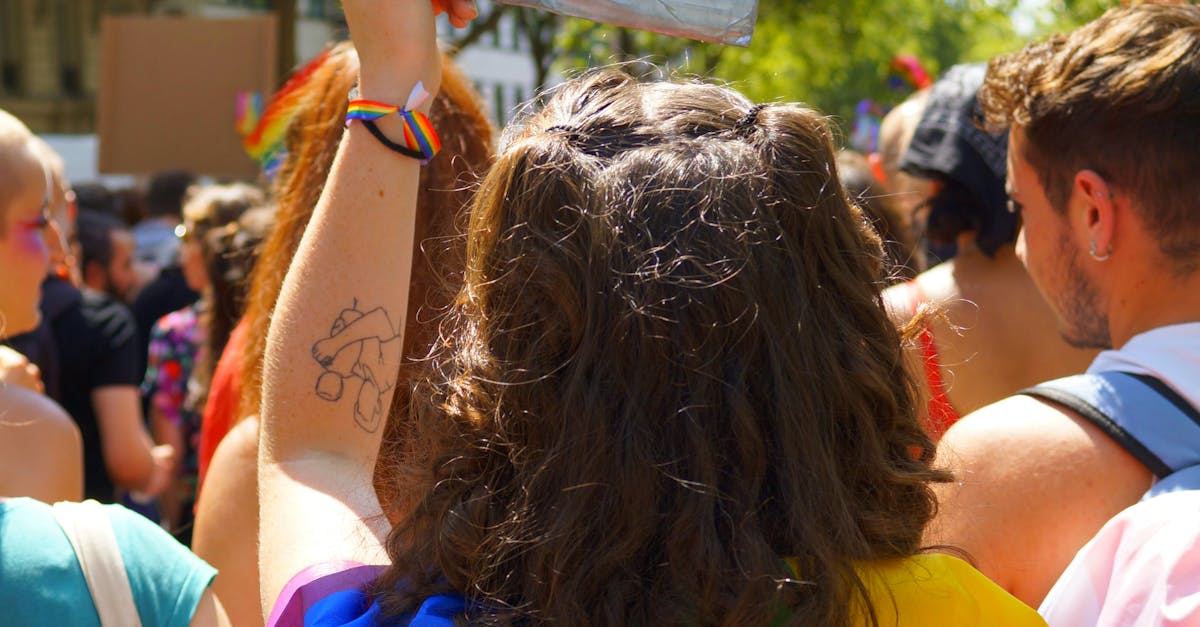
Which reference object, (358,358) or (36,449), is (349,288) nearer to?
(358,358)

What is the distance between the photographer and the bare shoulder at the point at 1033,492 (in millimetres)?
1673

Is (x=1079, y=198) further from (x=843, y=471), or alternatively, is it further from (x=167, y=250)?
(x=167, y=250)

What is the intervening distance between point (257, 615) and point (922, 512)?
127 cm

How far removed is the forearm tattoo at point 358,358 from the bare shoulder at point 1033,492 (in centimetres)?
76

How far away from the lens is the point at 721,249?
3.70 feet

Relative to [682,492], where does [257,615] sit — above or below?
below

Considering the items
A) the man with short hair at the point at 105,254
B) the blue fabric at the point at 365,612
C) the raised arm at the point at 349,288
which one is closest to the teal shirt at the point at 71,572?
the raised arm at the point at 349,288

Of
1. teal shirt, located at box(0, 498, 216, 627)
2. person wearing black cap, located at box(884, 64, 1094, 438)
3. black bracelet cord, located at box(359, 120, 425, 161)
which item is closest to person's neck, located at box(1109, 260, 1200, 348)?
person wearing black cap, located at box(884, 64, 1094, 438)

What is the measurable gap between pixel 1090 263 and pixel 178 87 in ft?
18.2

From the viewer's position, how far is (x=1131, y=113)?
1.89 metres

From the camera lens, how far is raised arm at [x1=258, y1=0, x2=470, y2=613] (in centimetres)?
136

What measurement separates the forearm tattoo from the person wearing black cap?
5.11ft

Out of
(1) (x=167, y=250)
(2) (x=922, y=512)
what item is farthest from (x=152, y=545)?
(1) (x=167, y=250)

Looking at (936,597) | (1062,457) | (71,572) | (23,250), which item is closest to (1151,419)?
(1062,457)
